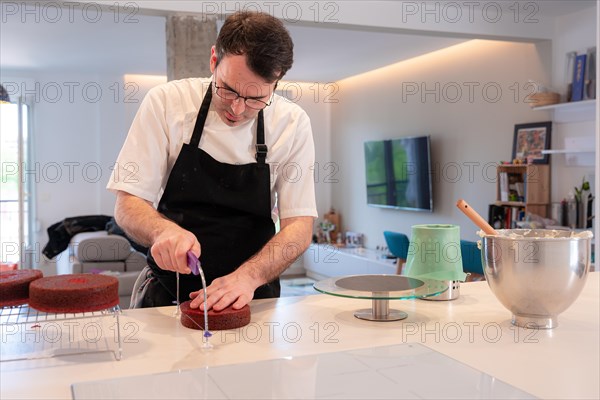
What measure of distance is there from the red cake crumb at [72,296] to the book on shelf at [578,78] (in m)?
4.44

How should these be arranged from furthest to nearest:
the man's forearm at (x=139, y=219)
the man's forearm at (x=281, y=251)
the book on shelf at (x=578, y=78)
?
the book on shelf at (x=578, y=78), the man's forearm at (x=281, y=251), the man's forearm at (x=139, y=219)

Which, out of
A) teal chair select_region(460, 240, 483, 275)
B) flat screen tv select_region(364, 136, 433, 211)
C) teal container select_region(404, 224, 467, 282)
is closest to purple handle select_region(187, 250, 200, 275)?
teal container select_region(404, 224, 467, 282)

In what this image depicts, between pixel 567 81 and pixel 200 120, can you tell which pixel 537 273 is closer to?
pixel 200 120

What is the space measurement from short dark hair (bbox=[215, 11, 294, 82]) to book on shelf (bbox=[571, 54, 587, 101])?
3843 mm

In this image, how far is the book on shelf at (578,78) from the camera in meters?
4.77

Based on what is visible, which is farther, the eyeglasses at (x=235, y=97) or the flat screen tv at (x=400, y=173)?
the flat screen tv at (x=400, y=173)

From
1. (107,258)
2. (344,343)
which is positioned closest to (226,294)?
(344,343)

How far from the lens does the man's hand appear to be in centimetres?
143

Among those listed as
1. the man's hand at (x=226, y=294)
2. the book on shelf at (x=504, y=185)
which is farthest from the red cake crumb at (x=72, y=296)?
the book on shelf at (x=504, y=185)

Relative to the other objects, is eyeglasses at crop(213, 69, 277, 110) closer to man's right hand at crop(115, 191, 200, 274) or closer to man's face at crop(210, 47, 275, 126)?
man's face at crop(210, 47, 275, 126)

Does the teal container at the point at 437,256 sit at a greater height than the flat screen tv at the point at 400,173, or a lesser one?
lesser

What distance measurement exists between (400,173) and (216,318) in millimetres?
5998

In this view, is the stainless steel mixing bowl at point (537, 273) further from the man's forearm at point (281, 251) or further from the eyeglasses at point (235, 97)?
the eyeglasses at point (235, 97)

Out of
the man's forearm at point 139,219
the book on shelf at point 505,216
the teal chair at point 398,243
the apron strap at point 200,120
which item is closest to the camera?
the man's forearm at point 139,219
